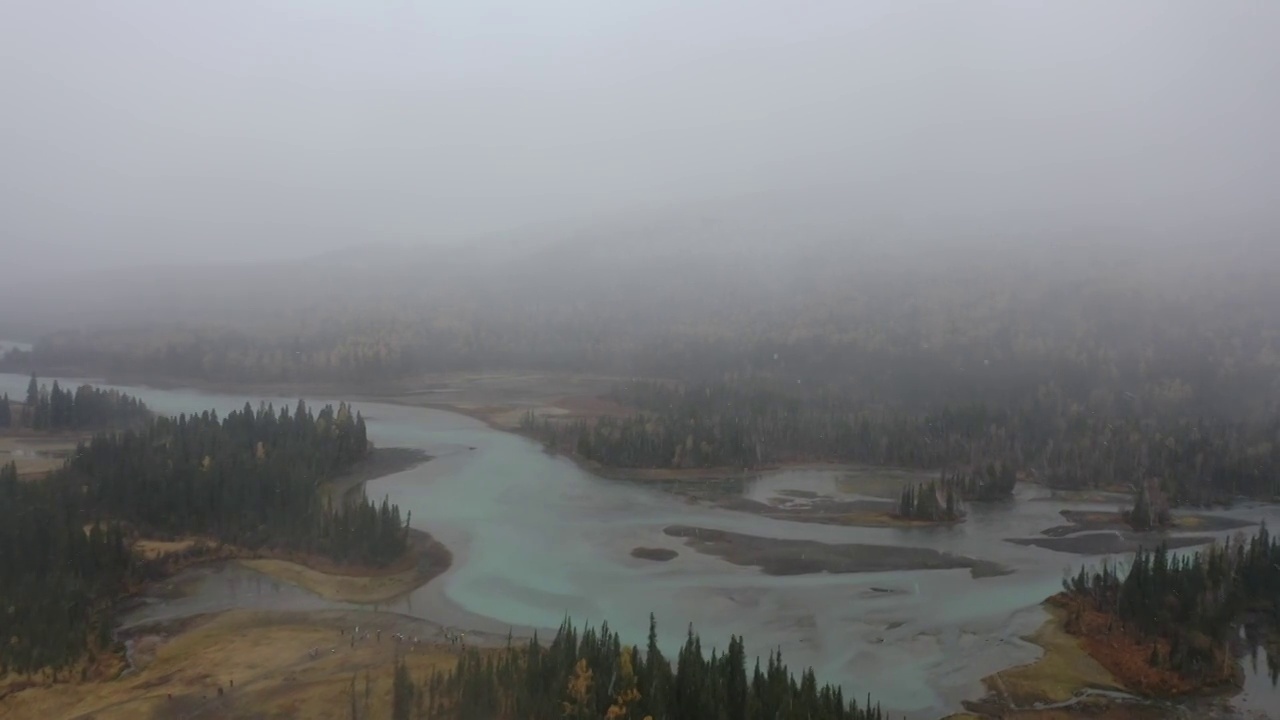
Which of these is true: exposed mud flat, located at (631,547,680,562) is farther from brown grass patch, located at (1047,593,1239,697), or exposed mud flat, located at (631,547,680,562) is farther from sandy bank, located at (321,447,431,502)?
sandy bank, located at (321,447,431,502)

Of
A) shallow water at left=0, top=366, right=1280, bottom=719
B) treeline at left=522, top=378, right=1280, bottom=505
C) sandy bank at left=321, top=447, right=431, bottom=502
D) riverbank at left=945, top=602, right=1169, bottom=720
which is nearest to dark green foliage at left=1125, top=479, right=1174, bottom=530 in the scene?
shallow water at left=0, top=366, right=1280, bottom=719

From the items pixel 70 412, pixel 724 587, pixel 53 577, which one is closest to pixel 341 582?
pixel 53 577

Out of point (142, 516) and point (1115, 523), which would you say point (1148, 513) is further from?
point (142, 516)

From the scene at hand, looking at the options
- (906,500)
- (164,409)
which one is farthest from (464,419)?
(906,500)

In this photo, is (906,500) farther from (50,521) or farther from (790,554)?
(50,521)

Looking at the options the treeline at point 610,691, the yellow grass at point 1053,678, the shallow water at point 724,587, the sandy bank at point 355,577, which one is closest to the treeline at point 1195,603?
the shallow water at point 724,587
